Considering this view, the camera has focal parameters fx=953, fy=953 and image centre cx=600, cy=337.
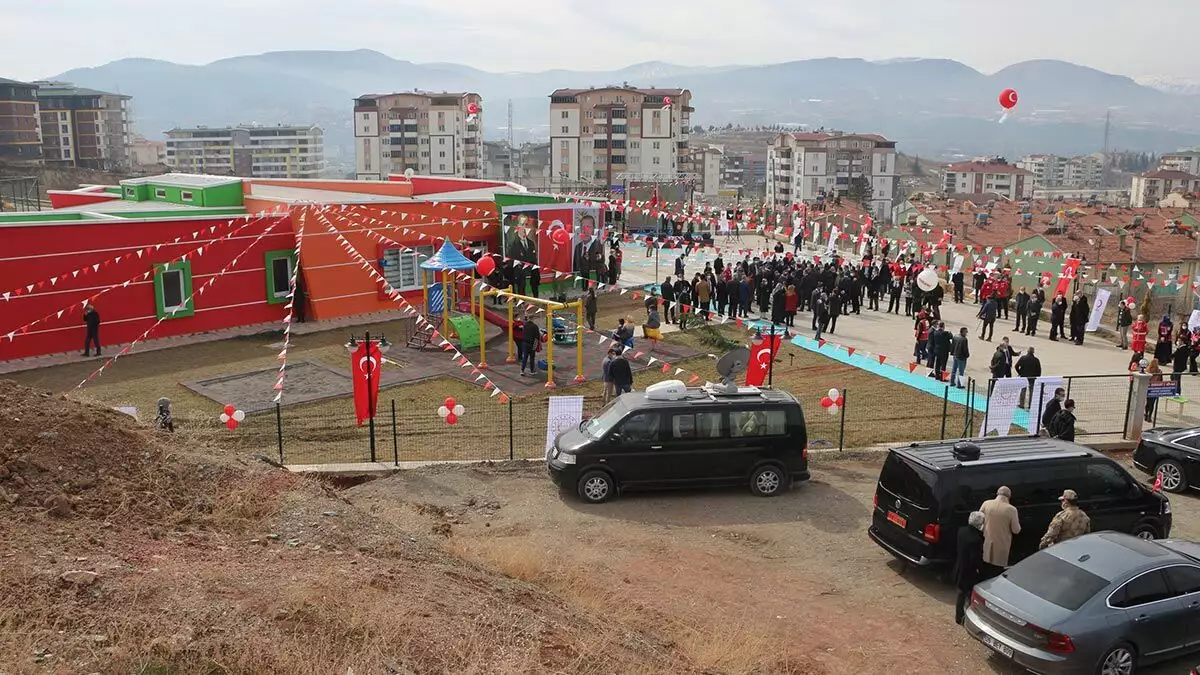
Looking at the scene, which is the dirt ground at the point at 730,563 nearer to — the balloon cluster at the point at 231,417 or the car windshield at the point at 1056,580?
the car windshield at the point at 1056,580

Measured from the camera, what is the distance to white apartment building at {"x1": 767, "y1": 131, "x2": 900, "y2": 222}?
144 metres

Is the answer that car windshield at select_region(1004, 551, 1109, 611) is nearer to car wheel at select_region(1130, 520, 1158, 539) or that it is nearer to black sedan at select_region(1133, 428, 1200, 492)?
car wheel at select_region(1130, 520, 1158, 539)

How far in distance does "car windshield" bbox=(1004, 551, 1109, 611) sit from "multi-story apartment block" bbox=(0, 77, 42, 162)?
141638 mm

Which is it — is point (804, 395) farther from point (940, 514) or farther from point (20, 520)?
point (20, 520)

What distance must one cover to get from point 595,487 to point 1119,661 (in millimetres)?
6818

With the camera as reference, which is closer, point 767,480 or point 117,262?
point 767,480

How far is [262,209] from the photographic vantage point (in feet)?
98.0

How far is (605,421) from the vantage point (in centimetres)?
1364

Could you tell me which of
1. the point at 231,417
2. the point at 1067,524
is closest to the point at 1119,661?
the point at 1067,524

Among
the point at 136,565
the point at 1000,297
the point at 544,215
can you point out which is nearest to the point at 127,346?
the point at 544,215

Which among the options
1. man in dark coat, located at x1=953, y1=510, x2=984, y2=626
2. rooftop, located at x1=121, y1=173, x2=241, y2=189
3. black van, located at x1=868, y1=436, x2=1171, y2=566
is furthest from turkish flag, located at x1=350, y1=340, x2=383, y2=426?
rooftop, located at x1=121, y1=173, x2=241, y2=189

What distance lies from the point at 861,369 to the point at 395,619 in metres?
16.3

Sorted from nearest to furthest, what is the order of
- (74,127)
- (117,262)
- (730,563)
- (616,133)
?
(730,563) → (117,262) → (616,133) → (74,127)

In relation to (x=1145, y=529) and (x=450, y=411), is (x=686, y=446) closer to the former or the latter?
(x=450, y=411)
